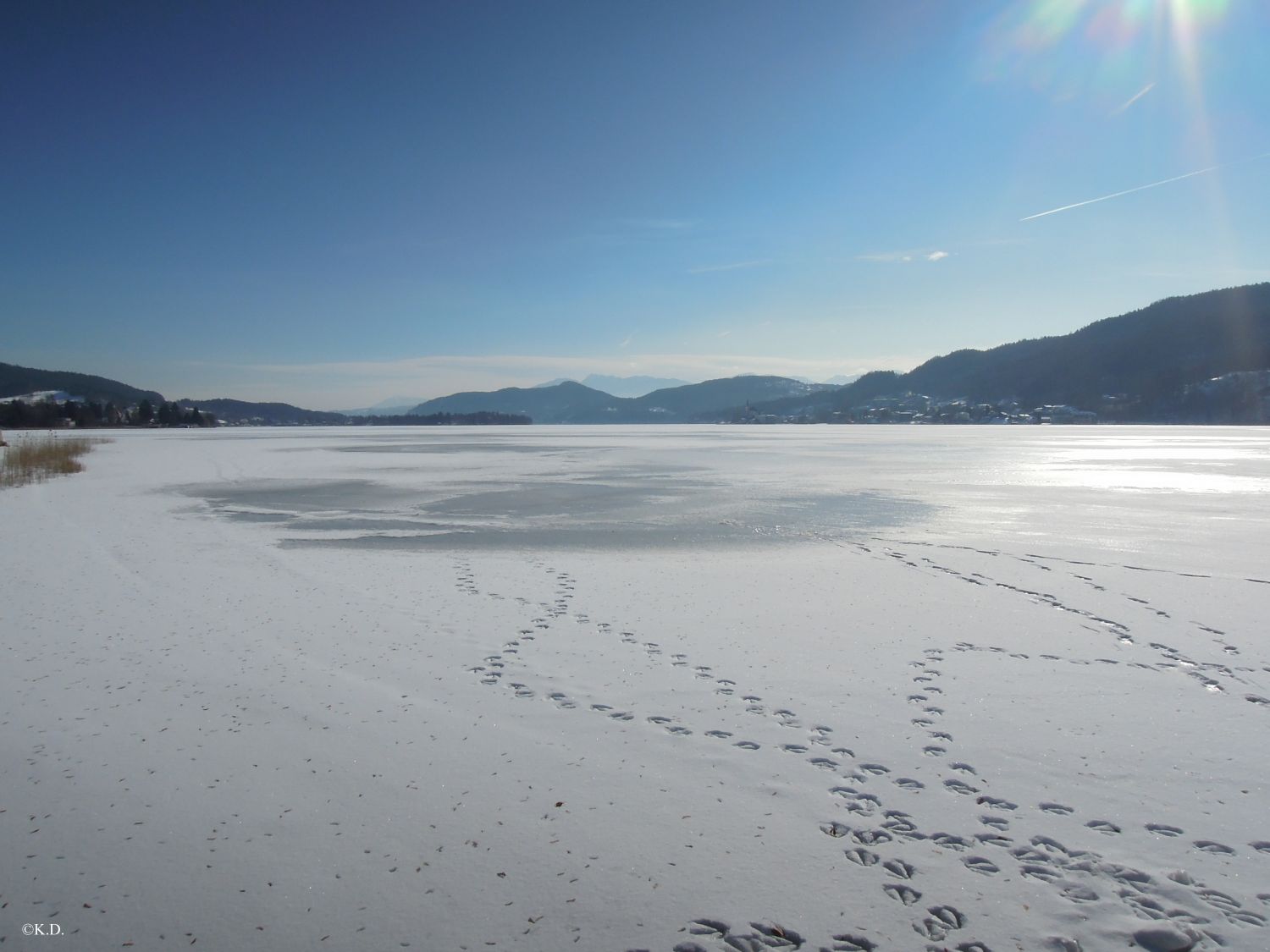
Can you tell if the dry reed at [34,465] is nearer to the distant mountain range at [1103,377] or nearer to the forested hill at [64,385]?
the distant mountain range at [1103,377]

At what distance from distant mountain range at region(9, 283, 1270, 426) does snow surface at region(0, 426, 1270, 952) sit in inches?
4226

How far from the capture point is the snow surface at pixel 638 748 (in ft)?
9.51

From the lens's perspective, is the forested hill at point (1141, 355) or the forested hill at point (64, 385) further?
the forested hill at point (64, 385)

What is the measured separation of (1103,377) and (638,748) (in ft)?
468

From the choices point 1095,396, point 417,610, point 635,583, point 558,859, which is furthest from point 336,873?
point 1095,396

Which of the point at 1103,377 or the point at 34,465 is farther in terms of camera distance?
the point at 1103,377

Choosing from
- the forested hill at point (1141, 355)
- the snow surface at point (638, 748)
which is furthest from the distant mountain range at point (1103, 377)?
the snow surface at point (638, 748)

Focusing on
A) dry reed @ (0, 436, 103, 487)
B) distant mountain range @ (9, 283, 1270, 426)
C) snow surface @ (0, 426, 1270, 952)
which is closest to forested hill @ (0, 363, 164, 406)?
distant mountain range @ (9, 283, 1270, 426)

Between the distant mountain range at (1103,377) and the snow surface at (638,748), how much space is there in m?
107

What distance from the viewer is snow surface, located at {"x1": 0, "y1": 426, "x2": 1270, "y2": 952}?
290 cm

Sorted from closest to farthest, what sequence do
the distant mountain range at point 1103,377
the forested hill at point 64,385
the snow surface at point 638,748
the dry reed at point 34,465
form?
the snow surface at point 638,748, the dry reed at point 34,465, the distant mountain range at point 1103,377, the forested hill at point 64,385

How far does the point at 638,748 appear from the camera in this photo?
4.27 meters

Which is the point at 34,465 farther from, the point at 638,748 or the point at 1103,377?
the point at 1103,377

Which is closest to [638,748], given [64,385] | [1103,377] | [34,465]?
[34,465]
